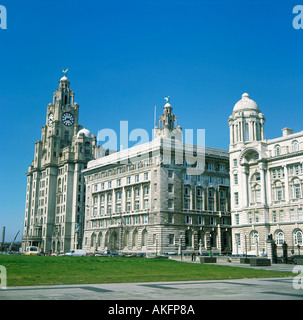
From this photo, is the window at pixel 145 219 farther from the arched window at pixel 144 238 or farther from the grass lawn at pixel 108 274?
the grass lawn at pixel 108 274

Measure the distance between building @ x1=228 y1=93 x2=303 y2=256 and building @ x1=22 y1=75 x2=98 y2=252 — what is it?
2232 inches

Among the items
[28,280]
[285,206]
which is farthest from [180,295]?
[285,206]

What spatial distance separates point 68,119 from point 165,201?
66.4 m

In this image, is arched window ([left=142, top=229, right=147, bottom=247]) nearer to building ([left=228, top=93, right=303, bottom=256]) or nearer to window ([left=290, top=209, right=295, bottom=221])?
building ([left=228, top=93, right=303, bottom=256])

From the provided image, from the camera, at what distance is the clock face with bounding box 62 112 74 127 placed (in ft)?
462

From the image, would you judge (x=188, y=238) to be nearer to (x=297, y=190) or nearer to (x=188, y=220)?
(x=188, y=220)

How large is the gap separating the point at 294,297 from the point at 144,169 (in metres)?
76.3

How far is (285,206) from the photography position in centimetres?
7125

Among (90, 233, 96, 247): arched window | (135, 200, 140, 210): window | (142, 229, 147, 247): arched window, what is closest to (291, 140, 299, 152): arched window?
(142, 229, 147, 247): arched window

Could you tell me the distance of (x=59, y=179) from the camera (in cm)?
13350

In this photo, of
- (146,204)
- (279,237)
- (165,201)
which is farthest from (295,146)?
(146,204)

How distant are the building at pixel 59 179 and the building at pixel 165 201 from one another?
22.9 m
